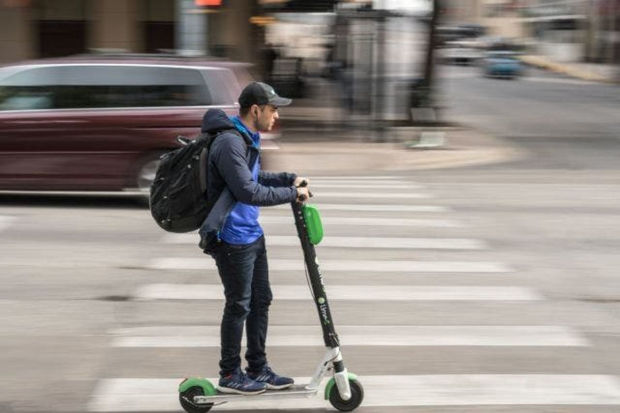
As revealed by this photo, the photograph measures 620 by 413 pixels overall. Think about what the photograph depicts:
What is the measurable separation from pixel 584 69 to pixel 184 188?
53881 millimetres

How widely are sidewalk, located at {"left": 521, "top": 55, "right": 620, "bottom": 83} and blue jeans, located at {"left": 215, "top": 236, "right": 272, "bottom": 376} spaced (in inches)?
1787

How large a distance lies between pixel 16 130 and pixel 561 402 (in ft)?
28.1

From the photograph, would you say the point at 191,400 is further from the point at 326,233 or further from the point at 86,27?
the point at 86,27

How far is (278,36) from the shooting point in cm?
3756

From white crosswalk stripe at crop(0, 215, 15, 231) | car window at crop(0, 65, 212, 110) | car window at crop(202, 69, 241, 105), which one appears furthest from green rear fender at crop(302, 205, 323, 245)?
car window at crop(0, 65, 212, 110)

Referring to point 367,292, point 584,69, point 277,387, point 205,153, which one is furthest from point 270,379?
point 584,69

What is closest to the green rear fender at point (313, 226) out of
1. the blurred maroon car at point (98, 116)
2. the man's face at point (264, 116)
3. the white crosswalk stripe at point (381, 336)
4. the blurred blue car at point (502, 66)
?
the man's face at point (264, 116)

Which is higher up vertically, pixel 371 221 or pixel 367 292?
pixel 367 292

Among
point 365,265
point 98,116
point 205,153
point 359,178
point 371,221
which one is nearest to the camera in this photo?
point 205,153

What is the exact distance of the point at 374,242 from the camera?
1015 cm

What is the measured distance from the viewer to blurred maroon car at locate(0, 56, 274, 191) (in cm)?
1202

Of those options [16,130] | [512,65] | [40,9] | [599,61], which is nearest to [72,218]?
[16,130]

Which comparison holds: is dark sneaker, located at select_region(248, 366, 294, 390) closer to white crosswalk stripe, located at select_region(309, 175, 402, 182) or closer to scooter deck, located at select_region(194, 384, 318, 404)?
scooter deck, located at select_region(194, 384, 318, 404)

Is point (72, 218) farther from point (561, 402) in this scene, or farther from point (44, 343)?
point (561, 402)
